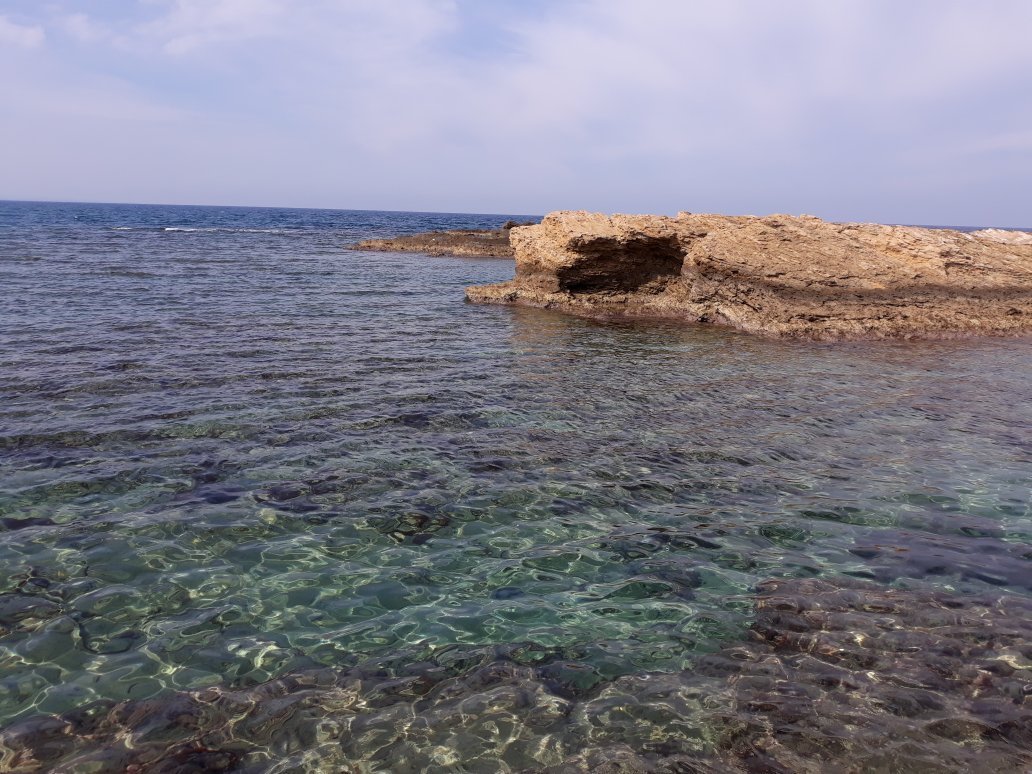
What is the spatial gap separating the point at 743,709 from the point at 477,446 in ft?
17.1

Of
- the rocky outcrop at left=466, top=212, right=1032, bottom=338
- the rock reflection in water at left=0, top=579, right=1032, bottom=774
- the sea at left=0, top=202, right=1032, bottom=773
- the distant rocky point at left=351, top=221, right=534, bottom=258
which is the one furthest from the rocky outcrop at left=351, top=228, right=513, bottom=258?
the rock reflection in water at left=0, top=579, right=1032, bottom=774

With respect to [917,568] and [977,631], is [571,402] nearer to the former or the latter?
[917,568]

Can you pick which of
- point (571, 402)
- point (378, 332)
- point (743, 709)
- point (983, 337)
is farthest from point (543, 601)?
point (983, 337)

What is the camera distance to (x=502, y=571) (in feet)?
19.6

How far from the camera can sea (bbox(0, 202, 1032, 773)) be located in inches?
163

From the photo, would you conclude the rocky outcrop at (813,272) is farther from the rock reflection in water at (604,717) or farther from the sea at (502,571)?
the rock reflection in water at (604,717)

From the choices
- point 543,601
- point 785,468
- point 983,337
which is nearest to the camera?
point 543,601

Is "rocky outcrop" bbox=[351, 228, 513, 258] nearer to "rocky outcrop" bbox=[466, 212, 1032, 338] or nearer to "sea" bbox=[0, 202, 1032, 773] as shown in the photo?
"rocky outcrop" bbox=[466, 212, 1032, 338]

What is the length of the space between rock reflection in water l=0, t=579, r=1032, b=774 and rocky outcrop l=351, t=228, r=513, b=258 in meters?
43.9

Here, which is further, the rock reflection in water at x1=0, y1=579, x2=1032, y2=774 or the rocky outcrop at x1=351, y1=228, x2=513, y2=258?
the rocky outcrop at x1=351, y1=228, x2=513, y2=258

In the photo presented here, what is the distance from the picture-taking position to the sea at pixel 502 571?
4.14 metres

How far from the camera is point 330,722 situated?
13.8 ft

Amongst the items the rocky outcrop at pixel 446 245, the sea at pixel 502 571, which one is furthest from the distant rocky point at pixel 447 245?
the sea at pixel 502 571

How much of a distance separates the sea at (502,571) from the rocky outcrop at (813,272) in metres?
6.82
